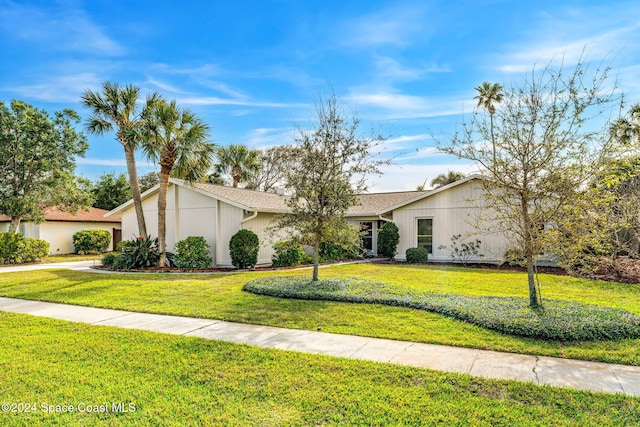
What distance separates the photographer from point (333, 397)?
3.74 m

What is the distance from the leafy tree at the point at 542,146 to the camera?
6.26 m

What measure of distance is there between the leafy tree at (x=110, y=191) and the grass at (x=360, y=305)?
21.3m

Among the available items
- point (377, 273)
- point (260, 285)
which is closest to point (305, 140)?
point (260, 285)

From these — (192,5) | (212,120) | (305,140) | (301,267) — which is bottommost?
(301,267)

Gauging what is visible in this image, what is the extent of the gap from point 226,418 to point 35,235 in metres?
26.7

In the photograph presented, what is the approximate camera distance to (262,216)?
1656 centimetres

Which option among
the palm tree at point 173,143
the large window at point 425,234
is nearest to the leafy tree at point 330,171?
the palm tree at point 173,143

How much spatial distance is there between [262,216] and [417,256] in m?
7.33

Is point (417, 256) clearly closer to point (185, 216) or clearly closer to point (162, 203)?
point (185, 216)

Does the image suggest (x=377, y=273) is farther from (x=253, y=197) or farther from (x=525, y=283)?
(x=253, y=197)

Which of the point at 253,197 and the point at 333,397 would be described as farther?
the point at 253,197

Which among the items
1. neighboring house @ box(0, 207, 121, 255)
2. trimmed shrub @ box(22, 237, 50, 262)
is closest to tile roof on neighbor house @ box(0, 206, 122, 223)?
neighboring house @ box(0, 207, 121, 255)

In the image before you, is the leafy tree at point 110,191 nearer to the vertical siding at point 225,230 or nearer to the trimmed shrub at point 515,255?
the vertical siding at point 225,230

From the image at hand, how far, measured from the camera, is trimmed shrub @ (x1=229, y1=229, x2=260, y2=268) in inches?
578
